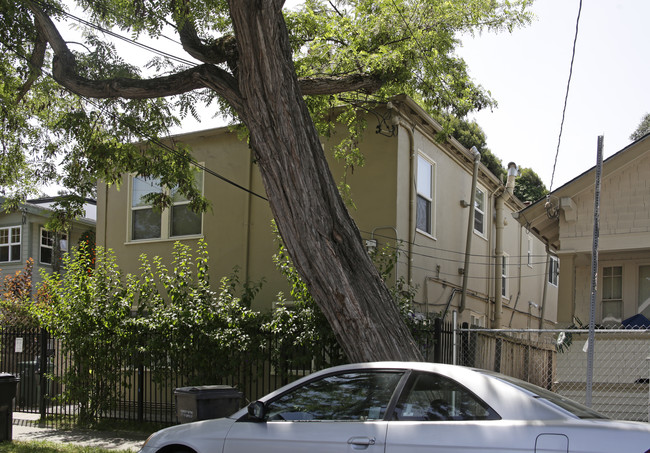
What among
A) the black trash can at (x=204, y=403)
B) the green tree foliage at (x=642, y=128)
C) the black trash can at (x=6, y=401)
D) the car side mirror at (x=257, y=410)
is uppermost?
the green tree foliage at (x=642, y=128)

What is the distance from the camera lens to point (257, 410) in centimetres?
544

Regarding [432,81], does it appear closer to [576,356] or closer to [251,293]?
[251,293]

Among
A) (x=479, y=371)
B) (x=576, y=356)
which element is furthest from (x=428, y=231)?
(x=479, y=371)

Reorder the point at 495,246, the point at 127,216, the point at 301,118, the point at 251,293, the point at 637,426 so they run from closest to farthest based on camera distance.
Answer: the point at 637,426 → the point at 301,118 → the point at 251,293 → the point at 127,216 → the point at 495,246

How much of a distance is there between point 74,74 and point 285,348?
4.86 m

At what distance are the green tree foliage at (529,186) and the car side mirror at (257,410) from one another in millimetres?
29900

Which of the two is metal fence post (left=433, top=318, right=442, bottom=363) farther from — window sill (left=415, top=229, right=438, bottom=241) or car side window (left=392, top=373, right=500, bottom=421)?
car side window (left=392, top=373, right=500, bottom=421)

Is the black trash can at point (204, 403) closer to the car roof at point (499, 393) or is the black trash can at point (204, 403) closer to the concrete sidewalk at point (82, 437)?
the concrete sidewalk at point (82, 437)

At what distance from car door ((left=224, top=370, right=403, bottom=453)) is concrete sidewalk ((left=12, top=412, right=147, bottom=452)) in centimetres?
489

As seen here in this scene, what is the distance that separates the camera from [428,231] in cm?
1466

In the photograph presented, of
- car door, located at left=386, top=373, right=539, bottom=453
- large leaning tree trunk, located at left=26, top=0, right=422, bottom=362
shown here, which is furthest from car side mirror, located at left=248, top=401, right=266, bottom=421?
large leaning tree trunk, located at left=26, top=0, right=422, bottom=362

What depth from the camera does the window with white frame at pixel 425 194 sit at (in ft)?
47.0

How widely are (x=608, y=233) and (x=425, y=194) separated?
389 centimetres

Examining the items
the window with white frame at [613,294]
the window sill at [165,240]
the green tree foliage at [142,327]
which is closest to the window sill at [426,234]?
the window with white frame at [613,294]
